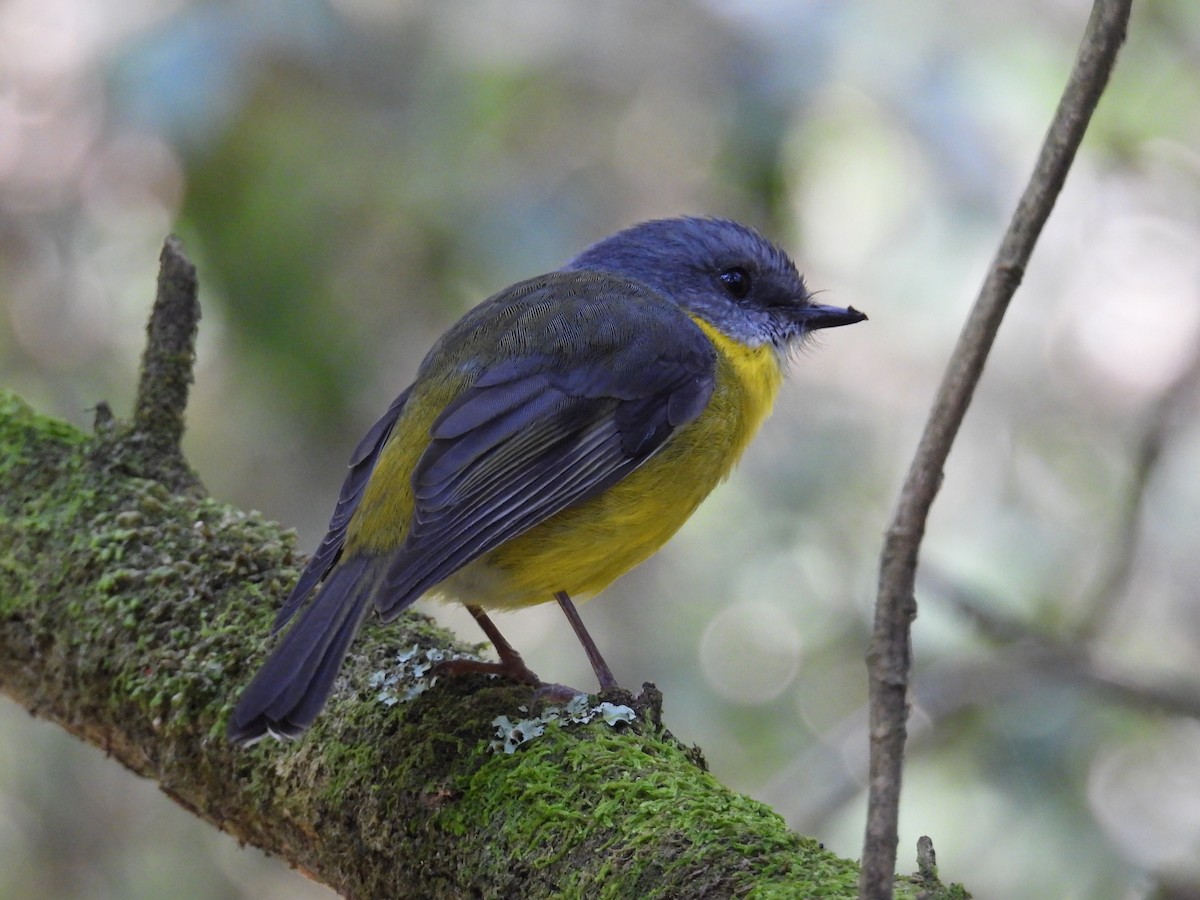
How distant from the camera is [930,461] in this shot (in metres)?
1.41

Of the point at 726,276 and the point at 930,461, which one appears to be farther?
the point at 726,276

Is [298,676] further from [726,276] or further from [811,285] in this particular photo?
[811,285]

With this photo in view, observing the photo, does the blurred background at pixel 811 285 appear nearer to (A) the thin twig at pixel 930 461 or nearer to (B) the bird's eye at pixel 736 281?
(B) the bird's eye at pixel 736 281

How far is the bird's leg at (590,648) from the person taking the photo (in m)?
2.80

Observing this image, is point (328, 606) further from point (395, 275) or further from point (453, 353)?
point (395, 275)

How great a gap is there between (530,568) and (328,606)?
20.9 inches

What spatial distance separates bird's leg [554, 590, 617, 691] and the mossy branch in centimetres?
23

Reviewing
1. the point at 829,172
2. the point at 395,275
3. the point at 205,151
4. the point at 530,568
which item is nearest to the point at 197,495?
the point at 530,568

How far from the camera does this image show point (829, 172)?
5391 millimetres

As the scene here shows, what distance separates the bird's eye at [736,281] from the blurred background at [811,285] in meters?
0.44

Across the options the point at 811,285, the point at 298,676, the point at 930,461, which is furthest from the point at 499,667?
the point at 811,285

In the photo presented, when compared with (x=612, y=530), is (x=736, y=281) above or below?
above

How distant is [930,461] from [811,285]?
5.08 m

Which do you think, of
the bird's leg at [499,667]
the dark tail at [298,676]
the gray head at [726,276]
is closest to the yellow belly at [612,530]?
the bird's leg at [499,667]
